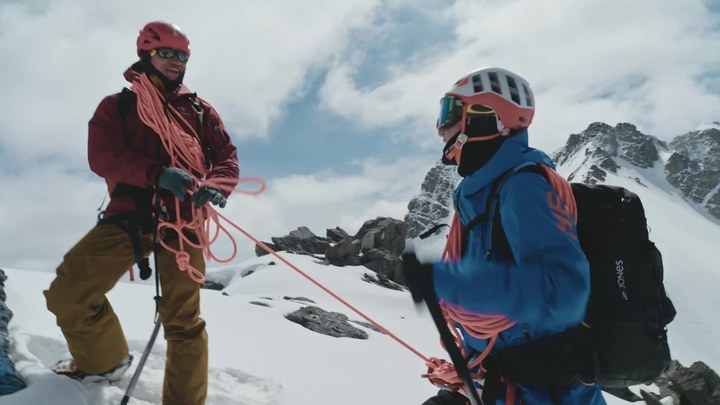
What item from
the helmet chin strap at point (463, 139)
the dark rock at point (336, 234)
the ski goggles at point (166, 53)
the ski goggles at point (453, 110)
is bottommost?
the helmet chin strap at point (463, 139)

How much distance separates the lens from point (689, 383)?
43.8 feet

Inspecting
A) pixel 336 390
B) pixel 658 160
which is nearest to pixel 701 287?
pixel 658 160

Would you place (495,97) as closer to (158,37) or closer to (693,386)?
(158,37)

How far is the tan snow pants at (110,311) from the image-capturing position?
11.1 feet

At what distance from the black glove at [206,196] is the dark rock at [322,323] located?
320 inches

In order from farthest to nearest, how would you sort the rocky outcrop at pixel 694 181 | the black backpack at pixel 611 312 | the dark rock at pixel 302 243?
the rocky outcrop at pixel 694 181 < the dark rock at pixel 302 243 < the black backpack at pixel 611 312

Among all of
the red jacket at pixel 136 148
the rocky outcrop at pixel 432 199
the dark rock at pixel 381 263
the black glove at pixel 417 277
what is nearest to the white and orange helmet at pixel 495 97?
the black glove at pixel 417 277

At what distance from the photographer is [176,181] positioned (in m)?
3.43

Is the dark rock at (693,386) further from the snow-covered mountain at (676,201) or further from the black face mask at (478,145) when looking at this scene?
the snow-covered mountain at (676,201)

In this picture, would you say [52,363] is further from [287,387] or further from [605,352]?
[605,352]

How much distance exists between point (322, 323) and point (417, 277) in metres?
10.5

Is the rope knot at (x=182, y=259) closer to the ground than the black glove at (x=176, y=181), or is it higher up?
closer to the ground

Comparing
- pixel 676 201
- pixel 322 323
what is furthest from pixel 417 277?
pixel 676 201

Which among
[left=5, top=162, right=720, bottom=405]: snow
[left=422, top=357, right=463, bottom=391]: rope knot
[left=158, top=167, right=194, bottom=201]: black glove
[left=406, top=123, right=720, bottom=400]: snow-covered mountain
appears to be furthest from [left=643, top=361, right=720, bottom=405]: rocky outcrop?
[left=406, top=123, right=720, bottom=400]: snow-covered mountain
